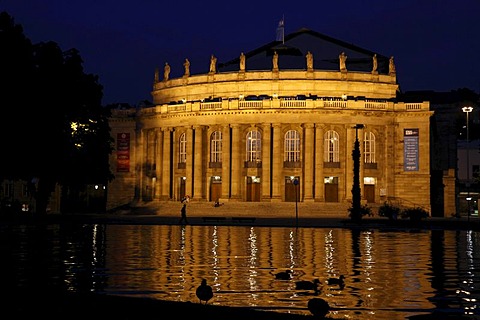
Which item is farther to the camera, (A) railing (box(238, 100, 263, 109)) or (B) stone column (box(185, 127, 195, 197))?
(B) stone column (box(185, 127, 195, 197))

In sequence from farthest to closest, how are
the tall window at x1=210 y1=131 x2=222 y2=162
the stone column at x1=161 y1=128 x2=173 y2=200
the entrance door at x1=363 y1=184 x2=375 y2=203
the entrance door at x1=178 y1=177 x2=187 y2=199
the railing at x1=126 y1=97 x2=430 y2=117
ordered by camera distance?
the stone column at x1=161 y1=128 x2=173 y2=200, the entrance door at x1=178 y1=177 x2=187 y2=199, the tall window at x1=210 y1=131 x2=222 y2=162, the entrance door at x1=363 y1=184 x2=375 y2=203, the railing at x1=126 y1=97 x2=430 y2=117

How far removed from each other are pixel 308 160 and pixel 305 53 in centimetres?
2010

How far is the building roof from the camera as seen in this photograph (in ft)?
335

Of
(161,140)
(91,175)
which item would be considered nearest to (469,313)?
(91,175)

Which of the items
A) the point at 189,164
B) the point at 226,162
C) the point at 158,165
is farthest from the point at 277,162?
the point at 158,165

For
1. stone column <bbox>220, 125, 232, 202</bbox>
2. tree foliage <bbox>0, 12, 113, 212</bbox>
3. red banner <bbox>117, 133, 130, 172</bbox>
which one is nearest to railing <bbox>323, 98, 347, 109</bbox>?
stone column <bbox>220, 125, 232, 202</bbox>

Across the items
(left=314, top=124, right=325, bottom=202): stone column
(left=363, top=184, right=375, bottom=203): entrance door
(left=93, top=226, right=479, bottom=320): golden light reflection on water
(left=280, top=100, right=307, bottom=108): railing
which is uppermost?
(left=280, top=100, right=307, bottom=108): railing

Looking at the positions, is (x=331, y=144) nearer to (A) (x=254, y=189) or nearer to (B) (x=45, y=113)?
(A) (x=254, y=189)

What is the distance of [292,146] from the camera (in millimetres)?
93750

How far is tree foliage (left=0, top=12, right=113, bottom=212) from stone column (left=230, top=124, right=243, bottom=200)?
734 inches

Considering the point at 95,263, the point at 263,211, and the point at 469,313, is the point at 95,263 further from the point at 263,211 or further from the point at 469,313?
the point at 263,211

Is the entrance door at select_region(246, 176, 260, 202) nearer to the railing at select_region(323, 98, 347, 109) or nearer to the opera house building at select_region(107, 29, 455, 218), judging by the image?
the opera house building at select_region(107, 29, 455, 218)

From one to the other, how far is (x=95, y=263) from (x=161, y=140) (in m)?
77.6

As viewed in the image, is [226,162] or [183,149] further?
[183,149]
